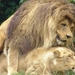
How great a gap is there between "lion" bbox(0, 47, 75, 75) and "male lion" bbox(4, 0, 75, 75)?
0.28 ft

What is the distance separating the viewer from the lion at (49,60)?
19.5ft

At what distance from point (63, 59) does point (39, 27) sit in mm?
Result: 571

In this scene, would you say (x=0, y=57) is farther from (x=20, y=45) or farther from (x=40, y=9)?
(x=40, y=9)

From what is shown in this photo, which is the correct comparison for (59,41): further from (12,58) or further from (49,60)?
(12,58)

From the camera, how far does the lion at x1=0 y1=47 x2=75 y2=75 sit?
5949 mm

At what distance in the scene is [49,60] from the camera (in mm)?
6059

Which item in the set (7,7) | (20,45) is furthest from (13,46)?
(7,7)

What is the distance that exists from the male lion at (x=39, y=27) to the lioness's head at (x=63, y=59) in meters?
0.10

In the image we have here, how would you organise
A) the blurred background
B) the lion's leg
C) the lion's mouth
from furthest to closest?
the blurred background, the lion's leg, the lion's mouth

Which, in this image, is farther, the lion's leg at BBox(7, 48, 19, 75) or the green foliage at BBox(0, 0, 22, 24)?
the green foliage at BBox(0, 0, 22, 24)

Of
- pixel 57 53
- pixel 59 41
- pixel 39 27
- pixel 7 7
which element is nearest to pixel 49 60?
pixel 57 53

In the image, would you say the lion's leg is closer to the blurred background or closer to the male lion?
the male lion

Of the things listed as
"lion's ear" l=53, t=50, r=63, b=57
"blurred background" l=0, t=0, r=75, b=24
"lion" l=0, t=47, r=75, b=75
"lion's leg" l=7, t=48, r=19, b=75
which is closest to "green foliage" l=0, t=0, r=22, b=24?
"blurred background" l=0, t=0, r=75, b=24

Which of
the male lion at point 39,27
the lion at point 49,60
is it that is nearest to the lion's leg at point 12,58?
the male lion at point 39,27
